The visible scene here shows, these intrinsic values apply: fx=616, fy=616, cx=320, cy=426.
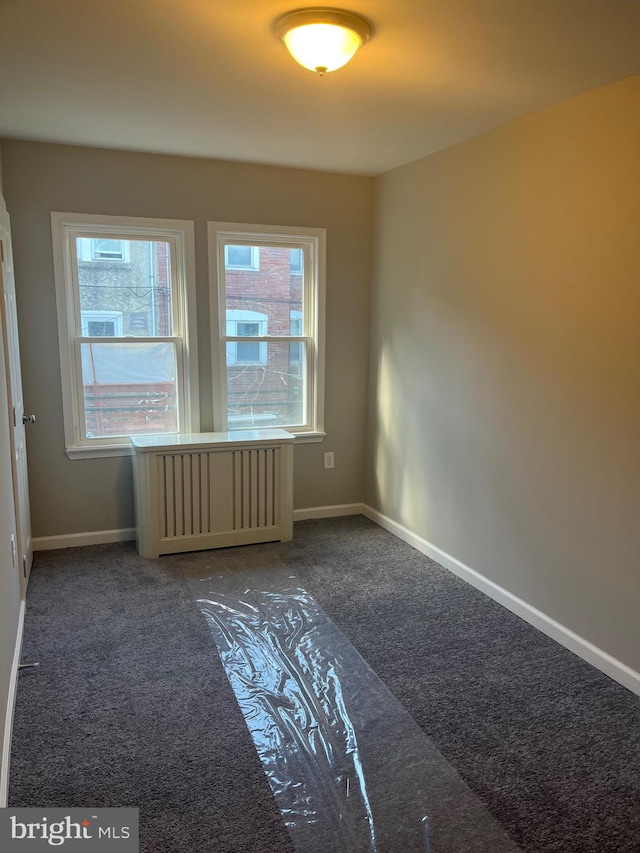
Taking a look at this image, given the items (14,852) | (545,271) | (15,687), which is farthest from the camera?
(545,271)

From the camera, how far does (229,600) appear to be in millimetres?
3211

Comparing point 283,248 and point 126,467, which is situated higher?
point 283,248

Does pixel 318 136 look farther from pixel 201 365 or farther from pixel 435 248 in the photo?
pixel 201 365

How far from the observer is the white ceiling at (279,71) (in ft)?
6.26

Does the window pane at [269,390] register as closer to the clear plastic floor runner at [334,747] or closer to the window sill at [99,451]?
the window sill at [99,451]

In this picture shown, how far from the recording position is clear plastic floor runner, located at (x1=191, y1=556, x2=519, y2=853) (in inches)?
69.9

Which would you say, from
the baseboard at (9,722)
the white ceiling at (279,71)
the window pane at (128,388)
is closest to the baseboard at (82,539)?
the window pane at (128,388)

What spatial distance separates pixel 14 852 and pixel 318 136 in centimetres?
323

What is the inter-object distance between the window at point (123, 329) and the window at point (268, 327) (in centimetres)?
21

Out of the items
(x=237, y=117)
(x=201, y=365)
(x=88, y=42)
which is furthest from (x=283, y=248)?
(x=88, y=42)

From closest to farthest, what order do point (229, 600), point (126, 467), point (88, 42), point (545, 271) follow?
point (88, 42), point (545, 271), point (229, 600), point (126, 467)

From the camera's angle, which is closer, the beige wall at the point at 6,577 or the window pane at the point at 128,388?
the beige wall at the point at 6,577

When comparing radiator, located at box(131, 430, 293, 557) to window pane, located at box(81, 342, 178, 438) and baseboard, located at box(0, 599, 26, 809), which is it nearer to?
window pane, located at box(81, 342, 178, 438)

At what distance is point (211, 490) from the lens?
385 centimetres
